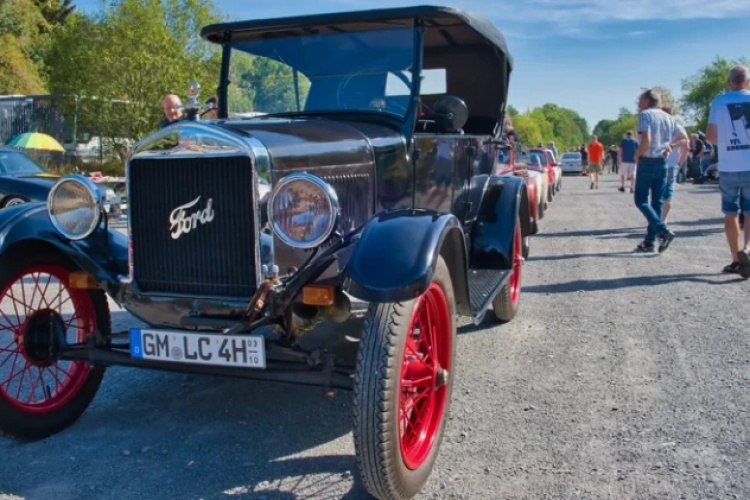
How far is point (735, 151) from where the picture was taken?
664cm

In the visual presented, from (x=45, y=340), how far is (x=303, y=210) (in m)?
1.55

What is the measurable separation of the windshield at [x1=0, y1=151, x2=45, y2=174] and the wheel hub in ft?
34.4

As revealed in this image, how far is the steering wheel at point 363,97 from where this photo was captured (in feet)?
13.3

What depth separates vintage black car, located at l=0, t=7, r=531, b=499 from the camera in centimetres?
271

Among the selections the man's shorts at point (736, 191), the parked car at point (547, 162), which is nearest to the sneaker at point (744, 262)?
the man's shorts at point (736, 191)

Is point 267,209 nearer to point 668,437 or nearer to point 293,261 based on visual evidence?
→ point 293,261

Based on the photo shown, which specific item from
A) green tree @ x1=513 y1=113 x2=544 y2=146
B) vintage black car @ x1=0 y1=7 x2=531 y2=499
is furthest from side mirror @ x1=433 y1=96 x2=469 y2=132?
green tree @ x1=513 y1=113 x2=544 y2=146

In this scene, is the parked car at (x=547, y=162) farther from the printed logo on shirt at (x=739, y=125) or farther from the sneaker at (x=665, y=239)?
the printed logo on shirt at (x=739, y=125)

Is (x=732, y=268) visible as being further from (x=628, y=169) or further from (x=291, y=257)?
(x=628, y=169)

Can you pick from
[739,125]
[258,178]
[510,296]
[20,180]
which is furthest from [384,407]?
[20,180]

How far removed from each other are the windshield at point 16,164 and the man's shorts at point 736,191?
11638mm

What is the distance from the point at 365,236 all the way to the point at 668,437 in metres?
1.77

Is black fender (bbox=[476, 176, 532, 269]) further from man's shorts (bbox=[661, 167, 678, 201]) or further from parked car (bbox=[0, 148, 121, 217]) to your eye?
parked car (bbox=[0, 148, 121, 217])

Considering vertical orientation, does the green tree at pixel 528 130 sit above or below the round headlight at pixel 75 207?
above
